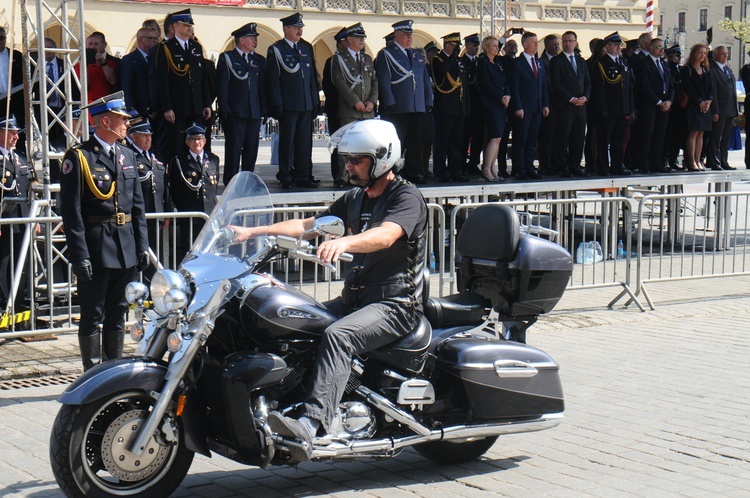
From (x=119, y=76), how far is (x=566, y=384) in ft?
23.6

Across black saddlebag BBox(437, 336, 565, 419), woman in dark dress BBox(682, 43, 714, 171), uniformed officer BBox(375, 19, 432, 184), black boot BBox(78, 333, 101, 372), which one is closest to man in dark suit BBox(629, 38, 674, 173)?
woman in dark dress BBox(682, 43, 714, 171)

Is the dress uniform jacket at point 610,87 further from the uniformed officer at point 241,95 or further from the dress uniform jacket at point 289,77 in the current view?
the uniformed officer at point 241,95

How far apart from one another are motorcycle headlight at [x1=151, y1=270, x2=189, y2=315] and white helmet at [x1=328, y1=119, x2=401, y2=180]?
104cm

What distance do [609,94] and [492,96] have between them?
1812 millimetres

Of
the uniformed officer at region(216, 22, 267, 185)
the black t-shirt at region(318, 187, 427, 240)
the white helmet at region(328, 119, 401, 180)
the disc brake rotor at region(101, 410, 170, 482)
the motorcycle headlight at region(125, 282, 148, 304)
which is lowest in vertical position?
the disc brake rotor at region(101, 410, 170, 482)

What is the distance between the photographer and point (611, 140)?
1544cm

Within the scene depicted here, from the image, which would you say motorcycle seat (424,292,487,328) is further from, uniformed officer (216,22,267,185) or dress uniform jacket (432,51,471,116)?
dress uniform jacket (432,51,471,116)

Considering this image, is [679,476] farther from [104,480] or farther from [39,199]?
[39,199]

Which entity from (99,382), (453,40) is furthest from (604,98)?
(99,382)

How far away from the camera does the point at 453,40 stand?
14.4 metres

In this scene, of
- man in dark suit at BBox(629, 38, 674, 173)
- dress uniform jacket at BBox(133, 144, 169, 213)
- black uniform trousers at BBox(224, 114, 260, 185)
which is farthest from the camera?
man in dark suit at BBox(629, 38, 674, 173)

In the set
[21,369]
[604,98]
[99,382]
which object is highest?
[604,98]

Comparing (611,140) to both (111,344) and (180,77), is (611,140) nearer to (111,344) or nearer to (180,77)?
(180,77)

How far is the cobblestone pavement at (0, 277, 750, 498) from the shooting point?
5355mm
